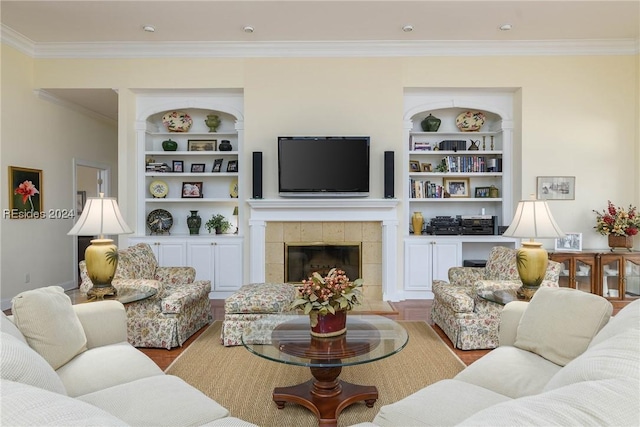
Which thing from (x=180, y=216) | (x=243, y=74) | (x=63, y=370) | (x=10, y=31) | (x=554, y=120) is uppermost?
(x=10, y=31)

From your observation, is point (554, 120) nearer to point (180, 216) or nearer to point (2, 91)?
point (180, 216)

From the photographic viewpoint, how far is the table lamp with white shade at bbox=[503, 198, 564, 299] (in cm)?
311

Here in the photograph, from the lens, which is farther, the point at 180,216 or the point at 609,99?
the point at 180,216

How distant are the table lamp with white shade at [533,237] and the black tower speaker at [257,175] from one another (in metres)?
3.11

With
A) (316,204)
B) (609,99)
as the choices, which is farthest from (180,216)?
(609,99)

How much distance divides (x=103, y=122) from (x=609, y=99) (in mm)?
7863

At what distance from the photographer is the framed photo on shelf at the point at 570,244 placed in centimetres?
502

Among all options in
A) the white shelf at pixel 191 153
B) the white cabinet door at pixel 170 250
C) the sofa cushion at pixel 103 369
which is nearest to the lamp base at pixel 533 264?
the sofa cushion at pixel 103 369

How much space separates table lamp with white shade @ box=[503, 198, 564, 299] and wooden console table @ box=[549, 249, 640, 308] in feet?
6.52

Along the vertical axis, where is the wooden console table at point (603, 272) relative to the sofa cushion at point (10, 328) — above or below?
below

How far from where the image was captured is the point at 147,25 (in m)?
4.75

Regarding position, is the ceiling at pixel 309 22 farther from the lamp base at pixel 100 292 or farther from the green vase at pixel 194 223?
the lamp base at pixel 100 292

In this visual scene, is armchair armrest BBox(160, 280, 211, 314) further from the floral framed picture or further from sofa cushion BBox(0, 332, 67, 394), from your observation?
the floral framed picture

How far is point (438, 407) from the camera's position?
161cm
